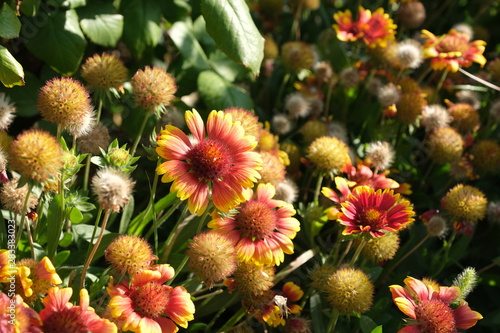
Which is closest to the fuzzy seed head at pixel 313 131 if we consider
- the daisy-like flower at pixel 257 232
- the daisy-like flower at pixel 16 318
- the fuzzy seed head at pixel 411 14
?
the daisy-like flower at pixel 257 232

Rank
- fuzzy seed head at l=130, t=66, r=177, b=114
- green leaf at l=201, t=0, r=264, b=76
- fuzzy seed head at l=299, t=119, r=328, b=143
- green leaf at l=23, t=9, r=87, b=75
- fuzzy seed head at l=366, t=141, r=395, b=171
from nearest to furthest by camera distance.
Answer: fuzzy seed head at l=130, t=66, r=177, b=114
green leaf at l=201, t=0, r=264, b=76
green leaf at l=23, t=9, r=87, b=75
fuzzy seed head at l=366, t=141, r=395, b=171
fuzzy seed head at l=299, t=119, r=328, b=143

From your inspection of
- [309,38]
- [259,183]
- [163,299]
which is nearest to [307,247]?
[259,183]

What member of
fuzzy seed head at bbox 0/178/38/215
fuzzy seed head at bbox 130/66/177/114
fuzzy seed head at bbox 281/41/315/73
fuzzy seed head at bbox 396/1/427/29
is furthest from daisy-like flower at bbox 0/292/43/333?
fuzzy seed head at bbox 396/1/427/29

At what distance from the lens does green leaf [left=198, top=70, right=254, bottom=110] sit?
1.74m

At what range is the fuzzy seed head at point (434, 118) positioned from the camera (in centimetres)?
195

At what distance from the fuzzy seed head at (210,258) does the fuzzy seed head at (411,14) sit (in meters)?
1.57

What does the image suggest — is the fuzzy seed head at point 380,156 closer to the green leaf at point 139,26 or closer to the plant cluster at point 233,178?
the plant cluster at point 233,178

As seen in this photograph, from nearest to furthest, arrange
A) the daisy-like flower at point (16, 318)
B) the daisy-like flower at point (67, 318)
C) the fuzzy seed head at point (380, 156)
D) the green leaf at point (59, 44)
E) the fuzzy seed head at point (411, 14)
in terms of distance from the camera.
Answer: the daisy-like flower at point (16, 318)
the daisy-like flower at point (67, 318)
the green leaf at point (59, 44)
the fuzzy seed head at point (380, 156)
the fuzzy seed head at point (411, 14)

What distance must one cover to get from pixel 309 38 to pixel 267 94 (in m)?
0.52

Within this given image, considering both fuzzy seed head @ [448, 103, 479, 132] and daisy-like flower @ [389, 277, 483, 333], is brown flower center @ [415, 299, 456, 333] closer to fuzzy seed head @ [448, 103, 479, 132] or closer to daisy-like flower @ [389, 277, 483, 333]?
daisy-like flower @ [389, 277, 483, 333]

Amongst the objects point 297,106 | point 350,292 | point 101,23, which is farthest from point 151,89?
point 297,106

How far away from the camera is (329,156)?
65.3 inches

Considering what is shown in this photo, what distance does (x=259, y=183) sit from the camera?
152 centimetres

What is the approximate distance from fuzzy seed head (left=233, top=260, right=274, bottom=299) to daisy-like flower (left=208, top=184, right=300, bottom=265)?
0.05m
